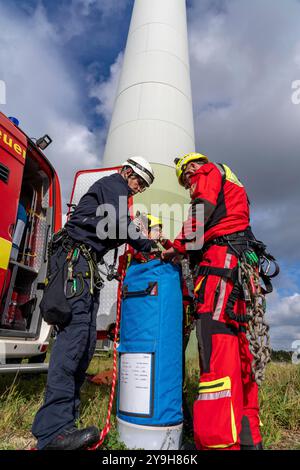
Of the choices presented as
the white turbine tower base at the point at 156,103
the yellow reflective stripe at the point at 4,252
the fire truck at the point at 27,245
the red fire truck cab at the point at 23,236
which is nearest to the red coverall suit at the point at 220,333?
the fire truck at the point at 27,245

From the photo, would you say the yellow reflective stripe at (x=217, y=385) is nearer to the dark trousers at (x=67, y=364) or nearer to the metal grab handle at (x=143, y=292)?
the metal grab handle at (x=143, y=292)

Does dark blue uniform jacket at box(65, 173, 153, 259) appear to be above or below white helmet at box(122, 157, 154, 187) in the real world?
below

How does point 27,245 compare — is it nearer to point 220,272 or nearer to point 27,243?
point 27,243

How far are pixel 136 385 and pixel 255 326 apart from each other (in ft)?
3.40

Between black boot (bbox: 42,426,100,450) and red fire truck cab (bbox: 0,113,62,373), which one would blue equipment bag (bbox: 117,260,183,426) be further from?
red fire truck cab (bbox: 0,113,62,373)

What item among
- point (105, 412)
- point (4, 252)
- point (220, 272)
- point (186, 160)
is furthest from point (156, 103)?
point (105, 412)

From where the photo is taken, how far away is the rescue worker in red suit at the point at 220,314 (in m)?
2.32

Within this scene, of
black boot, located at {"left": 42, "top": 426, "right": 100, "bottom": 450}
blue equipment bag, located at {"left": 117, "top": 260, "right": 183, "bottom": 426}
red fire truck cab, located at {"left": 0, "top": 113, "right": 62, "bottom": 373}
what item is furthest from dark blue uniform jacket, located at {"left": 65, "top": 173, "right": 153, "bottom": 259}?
black boot, located at {"left": 42, "top": 426, "right": 100, "bottom": 450}

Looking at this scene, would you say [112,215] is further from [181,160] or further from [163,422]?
[163,422]

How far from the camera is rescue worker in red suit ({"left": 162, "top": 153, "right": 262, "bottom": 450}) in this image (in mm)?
2320

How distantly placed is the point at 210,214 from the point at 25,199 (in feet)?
10.9

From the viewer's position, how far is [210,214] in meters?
2.83

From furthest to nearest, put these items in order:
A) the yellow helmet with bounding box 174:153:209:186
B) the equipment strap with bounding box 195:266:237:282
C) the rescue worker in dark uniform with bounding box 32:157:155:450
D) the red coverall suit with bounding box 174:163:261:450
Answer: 1. the yellow helmet with bounding box 174:153:209:186
2. the equipment strap with bounding box 195:266:237:282
3. the rescue worker in dark uniform with bounding box 32:157:155:450
4. the red coverall suit with bounding box 174:163:261:450

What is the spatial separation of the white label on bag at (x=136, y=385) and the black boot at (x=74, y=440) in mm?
384
